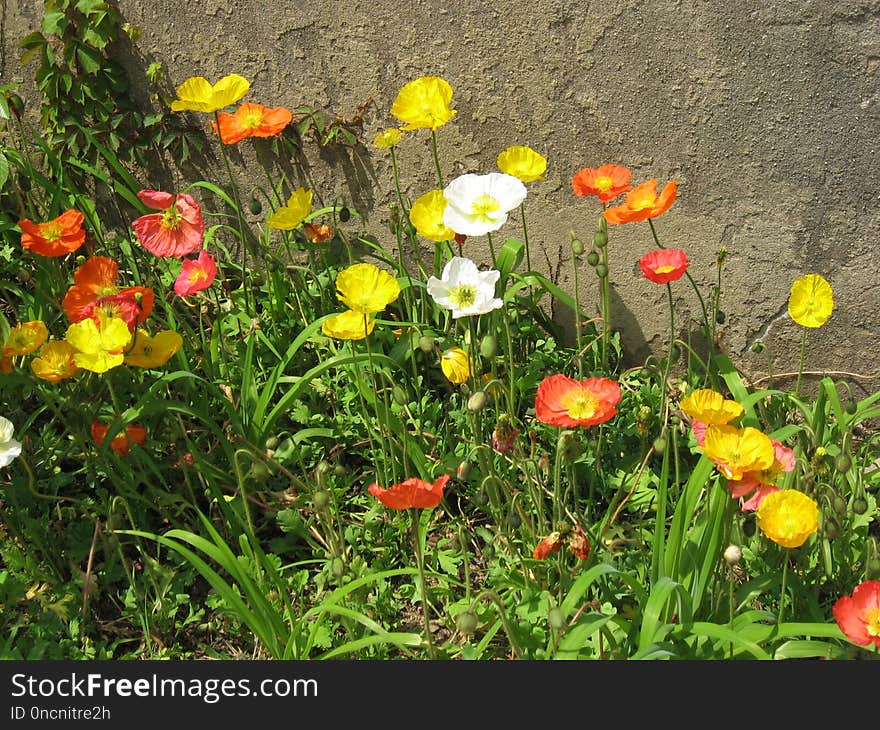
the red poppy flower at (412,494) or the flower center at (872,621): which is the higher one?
the red poppy flower at (412,494)

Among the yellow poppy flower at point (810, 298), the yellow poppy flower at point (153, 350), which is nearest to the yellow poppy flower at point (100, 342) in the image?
the yellow poppy flower at point (153, 350)

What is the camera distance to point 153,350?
231 centimetres

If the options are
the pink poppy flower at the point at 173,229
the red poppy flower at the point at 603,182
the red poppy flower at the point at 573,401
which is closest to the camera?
the red poppy flower at the point at 573,401

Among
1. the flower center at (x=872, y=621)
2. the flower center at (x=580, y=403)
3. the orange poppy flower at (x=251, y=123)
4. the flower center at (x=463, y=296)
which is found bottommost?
the flower center at (x=872, y=621)

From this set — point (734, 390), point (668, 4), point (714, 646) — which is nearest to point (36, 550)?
point (714, 646)

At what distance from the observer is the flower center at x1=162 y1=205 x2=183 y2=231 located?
2.50m

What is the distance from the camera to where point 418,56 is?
2648 mm

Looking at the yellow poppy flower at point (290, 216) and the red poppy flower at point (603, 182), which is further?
the yellow poppy flower at point (290, 216)

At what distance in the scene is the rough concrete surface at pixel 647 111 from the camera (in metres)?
2.39

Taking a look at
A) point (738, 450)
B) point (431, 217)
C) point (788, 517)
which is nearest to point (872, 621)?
point (788, 517)

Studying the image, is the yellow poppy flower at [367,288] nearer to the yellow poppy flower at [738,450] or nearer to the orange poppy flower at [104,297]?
the orange poppy flower at [104,297]

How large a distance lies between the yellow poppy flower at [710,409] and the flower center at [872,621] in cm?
41

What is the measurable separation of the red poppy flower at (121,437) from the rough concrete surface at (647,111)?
0.95 meters

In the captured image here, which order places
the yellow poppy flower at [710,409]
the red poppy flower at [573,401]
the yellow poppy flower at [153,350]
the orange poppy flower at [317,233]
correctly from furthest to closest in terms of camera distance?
the orange poppy flower at [317,233]
the yellow poppy flower at [153,350]
the red poppy flower at [573,401]
the yellow poppy flower at [710,409]
